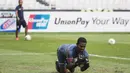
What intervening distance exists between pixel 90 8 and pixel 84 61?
968 inches

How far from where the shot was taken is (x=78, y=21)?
3119 centimetres

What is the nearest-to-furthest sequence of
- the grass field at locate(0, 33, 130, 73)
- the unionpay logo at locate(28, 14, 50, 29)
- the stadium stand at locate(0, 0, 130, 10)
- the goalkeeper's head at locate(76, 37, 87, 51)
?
the goalkeeper's head at locate(76, 37, 87, 51) → the grass field at locate(0, 33, 130, 73) → the unionpay logo at locate(28, 14, 50, 29) → the stadium stand at locate(0, 0, 130, 10)

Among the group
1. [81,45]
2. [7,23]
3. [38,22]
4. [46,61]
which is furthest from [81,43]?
[38,22]

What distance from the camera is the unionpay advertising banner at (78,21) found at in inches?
1202

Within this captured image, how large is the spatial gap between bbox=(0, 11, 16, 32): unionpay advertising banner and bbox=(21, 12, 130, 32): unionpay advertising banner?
114 centimetres

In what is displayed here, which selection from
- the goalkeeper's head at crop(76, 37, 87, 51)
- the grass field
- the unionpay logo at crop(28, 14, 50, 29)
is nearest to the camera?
the goalkeeper's head at crop(76, 37, 87, 51)

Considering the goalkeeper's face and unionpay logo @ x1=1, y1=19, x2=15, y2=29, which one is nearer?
the goalkeeper's face

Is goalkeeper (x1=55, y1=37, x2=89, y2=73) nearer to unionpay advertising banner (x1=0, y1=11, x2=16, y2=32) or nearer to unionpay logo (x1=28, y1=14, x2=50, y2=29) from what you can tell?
unionpay advertising banner (x1=0, y1=11, x2=16, y2=32)

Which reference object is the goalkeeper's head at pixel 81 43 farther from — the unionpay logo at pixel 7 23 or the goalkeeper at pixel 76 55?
the unionpay logo at pixel 7 23

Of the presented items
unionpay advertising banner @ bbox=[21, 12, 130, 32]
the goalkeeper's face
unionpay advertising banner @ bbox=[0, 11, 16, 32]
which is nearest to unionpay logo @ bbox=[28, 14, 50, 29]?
unionpay advertising banner @ bbox=[21, 12, 130, 32]

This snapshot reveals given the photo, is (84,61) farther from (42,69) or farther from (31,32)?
(31,32)

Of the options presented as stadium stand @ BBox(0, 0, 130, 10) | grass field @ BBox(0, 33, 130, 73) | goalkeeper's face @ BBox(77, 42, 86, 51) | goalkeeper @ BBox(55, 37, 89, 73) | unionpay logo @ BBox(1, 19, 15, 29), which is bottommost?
unionpay logo @ BBox(1, 19, 15, 29)

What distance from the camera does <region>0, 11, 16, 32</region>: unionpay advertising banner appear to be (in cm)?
2973

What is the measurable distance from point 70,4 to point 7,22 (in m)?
6.65
